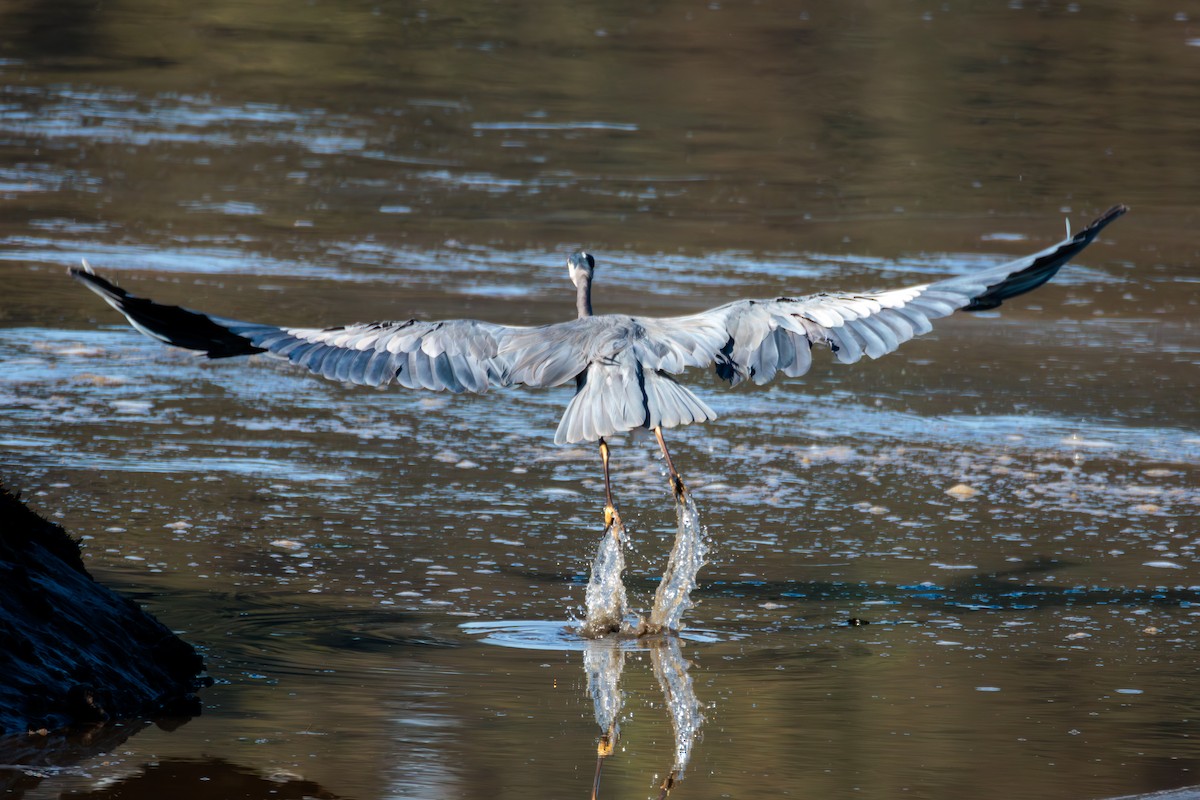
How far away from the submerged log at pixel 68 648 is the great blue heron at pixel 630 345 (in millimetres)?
885

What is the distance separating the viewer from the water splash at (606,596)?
6.24 metres

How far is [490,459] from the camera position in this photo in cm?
832

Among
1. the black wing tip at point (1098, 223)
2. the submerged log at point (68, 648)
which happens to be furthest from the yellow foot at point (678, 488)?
the submerged log at point (68, 648)

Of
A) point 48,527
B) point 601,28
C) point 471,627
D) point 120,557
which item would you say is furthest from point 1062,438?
point 601,28

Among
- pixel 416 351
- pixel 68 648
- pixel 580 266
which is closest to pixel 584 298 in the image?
pixel 580 266

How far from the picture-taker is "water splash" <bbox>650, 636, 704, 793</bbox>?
500cm

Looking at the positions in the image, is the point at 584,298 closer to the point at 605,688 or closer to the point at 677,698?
the point at 605,688

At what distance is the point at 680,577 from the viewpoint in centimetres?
643

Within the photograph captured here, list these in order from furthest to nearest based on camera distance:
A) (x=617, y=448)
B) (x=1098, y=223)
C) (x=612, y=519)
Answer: (x=617, y=448), (x=612, y=519), (x=1098, y=223)

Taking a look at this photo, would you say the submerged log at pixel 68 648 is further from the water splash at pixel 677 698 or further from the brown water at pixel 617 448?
the water splash at pixel 677 698

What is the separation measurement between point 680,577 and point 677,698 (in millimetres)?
917

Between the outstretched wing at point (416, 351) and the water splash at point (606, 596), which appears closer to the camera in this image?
the outstretched wing at point (416, 351)

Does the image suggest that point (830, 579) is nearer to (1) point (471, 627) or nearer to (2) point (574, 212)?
(1) point (471, 627)

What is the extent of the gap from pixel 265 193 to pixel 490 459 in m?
6.56
